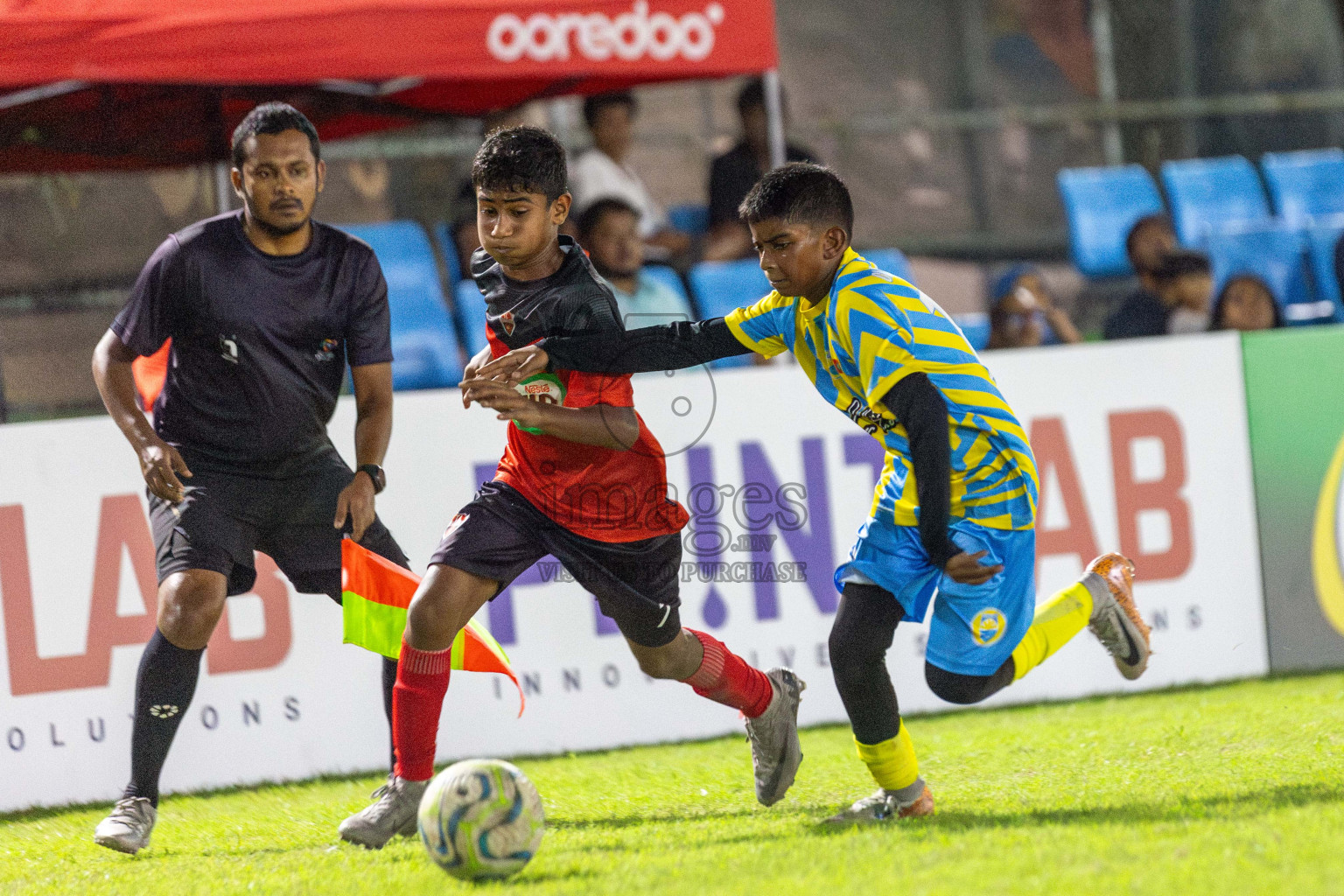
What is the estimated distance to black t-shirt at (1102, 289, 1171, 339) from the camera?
28.0 ft

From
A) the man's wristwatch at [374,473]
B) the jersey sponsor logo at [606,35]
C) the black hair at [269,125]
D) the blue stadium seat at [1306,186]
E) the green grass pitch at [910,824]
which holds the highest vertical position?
the jersey sponsor logo at [606,35]

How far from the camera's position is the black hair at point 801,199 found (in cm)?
390

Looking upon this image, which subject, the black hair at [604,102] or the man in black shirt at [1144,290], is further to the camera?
the black hair at [604,102]

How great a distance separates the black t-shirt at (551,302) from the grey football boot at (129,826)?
5.53ft

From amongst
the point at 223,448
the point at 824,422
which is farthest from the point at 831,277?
the point at 824,422

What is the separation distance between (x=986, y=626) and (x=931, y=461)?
0.58m

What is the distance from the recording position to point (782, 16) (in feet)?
42.5

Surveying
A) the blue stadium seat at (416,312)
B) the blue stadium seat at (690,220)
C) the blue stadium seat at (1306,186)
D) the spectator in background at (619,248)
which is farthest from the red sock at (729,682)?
the blue stadium seat at (1306,186)

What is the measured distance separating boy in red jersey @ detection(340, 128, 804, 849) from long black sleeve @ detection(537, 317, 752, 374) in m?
0.04

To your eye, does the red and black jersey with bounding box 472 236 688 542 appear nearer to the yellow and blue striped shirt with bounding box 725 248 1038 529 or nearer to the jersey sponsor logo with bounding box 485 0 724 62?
the yellow and blue striped shirt with bounding box 725 248 1038 529

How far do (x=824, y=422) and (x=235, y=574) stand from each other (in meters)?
2.66

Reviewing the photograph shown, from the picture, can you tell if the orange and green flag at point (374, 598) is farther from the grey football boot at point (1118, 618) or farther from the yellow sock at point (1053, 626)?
the grey football boot at point (1118, 618)

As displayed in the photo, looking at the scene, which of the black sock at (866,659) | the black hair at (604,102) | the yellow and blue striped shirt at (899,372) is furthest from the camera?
the black hair at (604,102)

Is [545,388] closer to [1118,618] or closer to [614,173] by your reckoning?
[1118,618]
